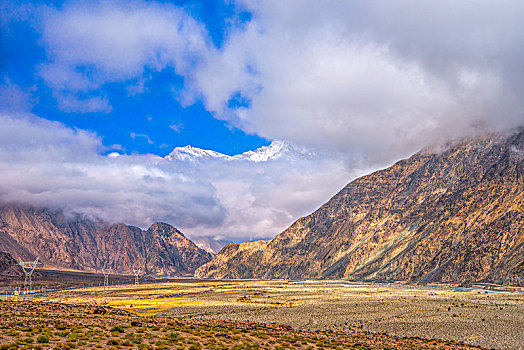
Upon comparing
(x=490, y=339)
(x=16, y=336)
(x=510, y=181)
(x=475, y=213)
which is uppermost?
(x=510, y=181)

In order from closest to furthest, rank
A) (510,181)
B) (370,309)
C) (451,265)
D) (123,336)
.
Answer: (123,336) → (370,309) → (451,265) → (510,181)

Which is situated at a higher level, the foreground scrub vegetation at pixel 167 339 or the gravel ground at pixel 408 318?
the foreground scrub vegetation at pixel 167 339

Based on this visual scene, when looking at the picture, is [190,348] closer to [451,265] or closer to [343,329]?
[343,329]

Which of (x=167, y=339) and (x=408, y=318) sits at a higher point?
(x=167, y=339)

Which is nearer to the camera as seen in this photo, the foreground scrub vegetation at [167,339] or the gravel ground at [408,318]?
the foreground scrub vegetation at [167,339]

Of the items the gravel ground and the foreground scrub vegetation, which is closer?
the foreground scrub vegetation

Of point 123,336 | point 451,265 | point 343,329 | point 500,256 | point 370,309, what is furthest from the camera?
point 451,265

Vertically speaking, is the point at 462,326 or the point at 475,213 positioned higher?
the point at 475,213

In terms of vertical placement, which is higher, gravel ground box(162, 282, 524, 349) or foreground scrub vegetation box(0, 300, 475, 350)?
foreground scrub vegetation box(0, 300, 475, 350)

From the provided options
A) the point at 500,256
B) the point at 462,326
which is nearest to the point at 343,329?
the point at 462,326

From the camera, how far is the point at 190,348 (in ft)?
105

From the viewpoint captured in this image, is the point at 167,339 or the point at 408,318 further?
the point at 408,318

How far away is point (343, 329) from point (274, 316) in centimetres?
1586

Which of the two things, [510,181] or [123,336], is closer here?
[123,336]
